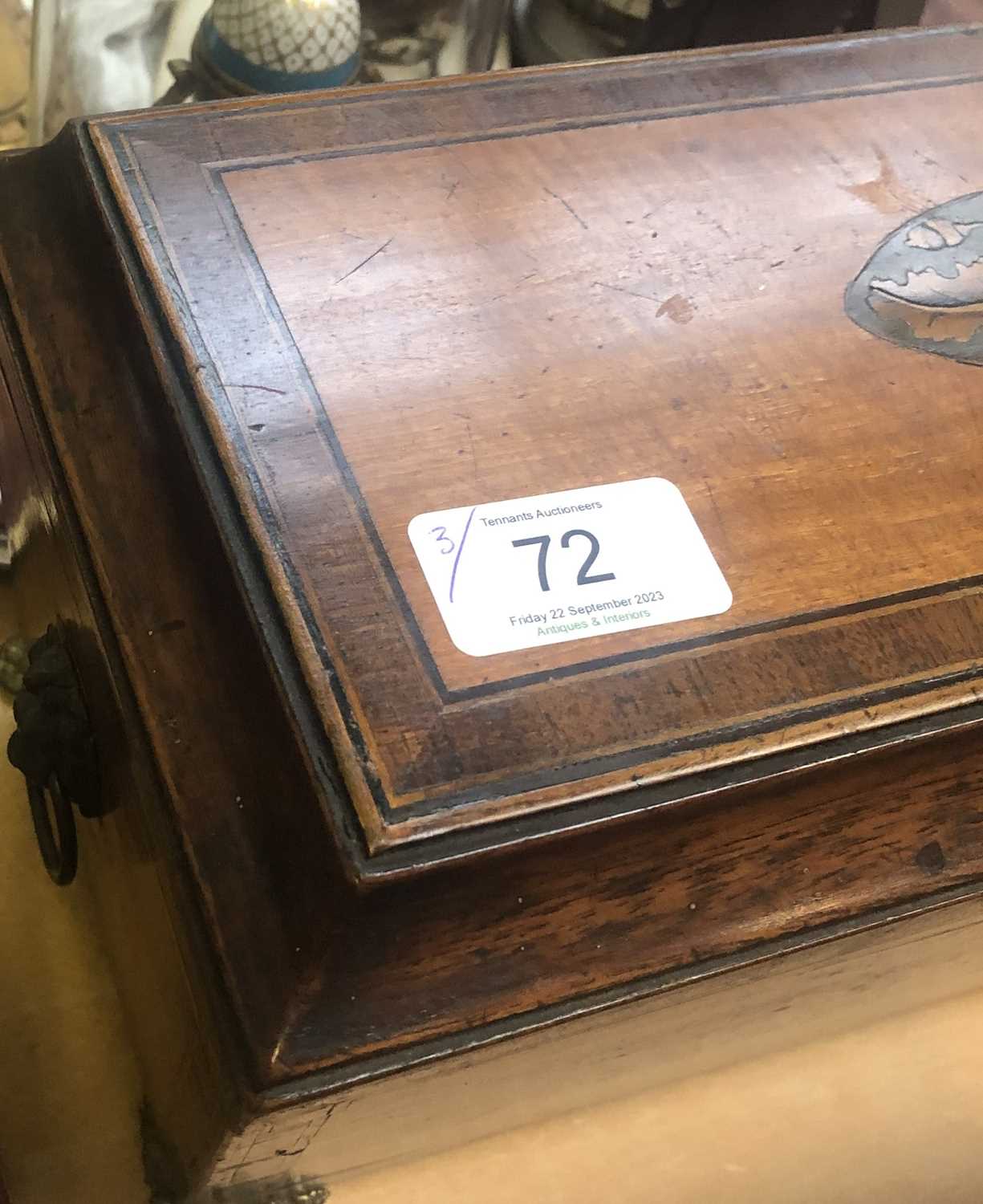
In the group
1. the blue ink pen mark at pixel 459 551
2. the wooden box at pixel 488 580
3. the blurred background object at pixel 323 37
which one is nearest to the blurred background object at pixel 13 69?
the blurred background object at pixel 323 37

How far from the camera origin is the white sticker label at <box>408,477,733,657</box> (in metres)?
0.45

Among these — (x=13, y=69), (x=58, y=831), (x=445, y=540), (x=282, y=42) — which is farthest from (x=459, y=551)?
(x=13, y=69)

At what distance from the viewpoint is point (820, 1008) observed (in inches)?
25.5

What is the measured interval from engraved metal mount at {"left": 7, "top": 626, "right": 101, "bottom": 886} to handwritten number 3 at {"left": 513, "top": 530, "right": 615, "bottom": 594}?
9.4 inches

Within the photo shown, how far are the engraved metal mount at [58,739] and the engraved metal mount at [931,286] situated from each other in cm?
43

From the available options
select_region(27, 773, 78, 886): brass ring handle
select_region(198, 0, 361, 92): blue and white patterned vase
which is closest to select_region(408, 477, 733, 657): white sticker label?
select_region(27, 773, 78, 886): brass ring handle

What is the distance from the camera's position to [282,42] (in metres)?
0.81

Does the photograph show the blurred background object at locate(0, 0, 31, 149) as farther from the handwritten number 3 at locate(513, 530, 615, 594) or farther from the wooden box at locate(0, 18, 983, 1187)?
the handwritten number 3 at locate(513, 530, 615, 594)

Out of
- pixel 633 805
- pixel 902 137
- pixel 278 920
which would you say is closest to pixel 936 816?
pixel 633 805

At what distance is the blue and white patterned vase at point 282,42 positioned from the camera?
807mm

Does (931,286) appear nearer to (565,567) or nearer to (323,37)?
(565,567)

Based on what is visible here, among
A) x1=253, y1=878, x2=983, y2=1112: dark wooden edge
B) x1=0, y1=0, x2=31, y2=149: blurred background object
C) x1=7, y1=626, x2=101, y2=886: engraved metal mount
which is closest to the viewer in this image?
x1=253, y1=878, x2=983, y2=1112: dark wooden edge

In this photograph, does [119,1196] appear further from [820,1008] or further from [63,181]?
[63,181]

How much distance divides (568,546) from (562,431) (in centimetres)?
7
